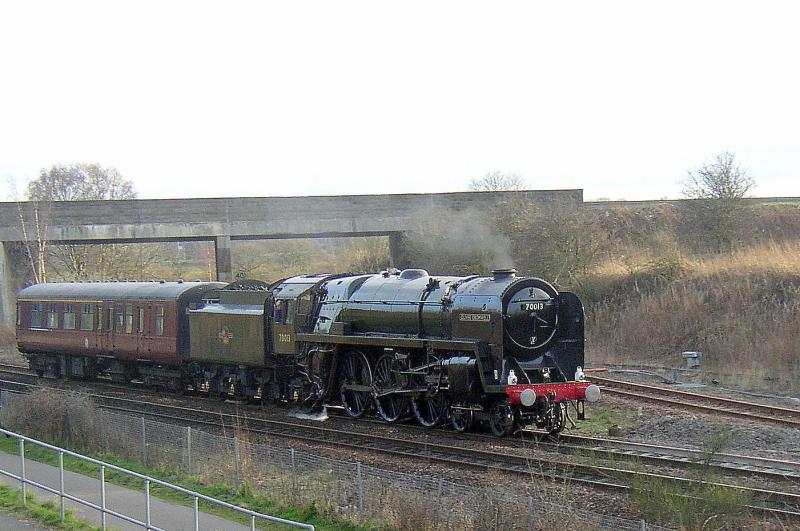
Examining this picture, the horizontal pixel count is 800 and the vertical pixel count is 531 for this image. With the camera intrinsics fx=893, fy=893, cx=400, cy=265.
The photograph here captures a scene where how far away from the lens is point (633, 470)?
43.1 feet

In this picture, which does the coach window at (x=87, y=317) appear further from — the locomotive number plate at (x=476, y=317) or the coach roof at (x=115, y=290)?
the locomotive number plate at (x=476, y=317)

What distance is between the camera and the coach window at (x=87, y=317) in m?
30.2

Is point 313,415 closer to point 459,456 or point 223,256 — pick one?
point 459,456

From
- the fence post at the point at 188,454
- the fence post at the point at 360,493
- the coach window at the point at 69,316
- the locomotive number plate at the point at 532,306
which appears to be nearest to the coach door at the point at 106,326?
Answer: the coach window at the point at 69,316

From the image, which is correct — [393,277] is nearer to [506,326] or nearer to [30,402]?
[506,326]

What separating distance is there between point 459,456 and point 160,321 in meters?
14.2

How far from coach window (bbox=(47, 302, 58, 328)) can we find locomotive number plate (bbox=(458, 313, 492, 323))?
19.9m

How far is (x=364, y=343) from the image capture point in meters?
19.8

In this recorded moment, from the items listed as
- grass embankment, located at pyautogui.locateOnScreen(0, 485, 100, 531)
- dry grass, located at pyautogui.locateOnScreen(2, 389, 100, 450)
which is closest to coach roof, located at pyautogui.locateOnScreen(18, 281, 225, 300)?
dry grass, located at pyautogui.locateOnScreen(2, 389, 100, 450)

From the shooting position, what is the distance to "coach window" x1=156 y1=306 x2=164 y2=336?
27125 mm

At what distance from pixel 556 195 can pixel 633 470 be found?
1046 inches

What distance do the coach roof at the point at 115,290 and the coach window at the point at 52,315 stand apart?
0.30 metres

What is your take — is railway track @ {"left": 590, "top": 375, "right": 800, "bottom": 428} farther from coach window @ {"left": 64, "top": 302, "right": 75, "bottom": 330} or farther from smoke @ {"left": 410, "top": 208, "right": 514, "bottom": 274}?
coach window @ {"left": 64, "top": 302, "right": 75, "bottom": 330}

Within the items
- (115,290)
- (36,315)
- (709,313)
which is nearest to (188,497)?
(115,290)
